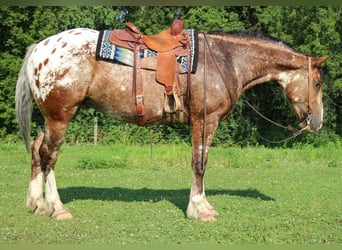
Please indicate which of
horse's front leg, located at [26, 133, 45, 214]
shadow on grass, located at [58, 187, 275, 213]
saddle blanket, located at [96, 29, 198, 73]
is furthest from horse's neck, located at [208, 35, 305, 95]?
horse's front leg, located at [26, 133, 45, 214]

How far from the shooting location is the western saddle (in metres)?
6.78

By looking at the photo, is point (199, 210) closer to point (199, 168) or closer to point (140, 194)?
point (199, 168)

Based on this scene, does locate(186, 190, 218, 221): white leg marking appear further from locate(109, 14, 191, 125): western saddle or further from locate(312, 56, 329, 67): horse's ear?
locate(312, 56, 329, 67): horse's ear

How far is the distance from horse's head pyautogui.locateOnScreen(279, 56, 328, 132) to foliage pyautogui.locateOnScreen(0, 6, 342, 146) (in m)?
12.2

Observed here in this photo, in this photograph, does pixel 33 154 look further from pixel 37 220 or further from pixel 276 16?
pixel 276 16

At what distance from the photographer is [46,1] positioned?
6992mm

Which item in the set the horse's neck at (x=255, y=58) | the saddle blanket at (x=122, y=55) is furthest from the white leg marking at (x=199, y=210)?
the saddle blanket at (x=122, y=55)

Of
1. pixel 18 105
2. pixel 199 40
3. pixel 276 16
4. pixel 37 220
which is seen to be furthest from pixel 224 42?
pixel 276 16

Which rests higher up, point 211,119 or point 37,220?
point 211,119

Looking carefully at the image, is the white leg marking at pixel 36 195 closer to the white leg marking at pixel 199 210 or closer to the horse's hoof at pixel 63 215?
the horse's hoof at pixel 63 215

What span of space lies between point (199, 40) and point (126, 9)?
1759 cm

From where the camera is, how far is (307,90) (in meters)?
7.34

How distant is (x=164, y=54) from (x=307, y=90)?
7.26ft

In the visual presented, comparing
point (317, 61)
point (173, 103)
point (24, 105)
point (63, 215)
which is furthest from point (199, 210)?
point (24, 105)
